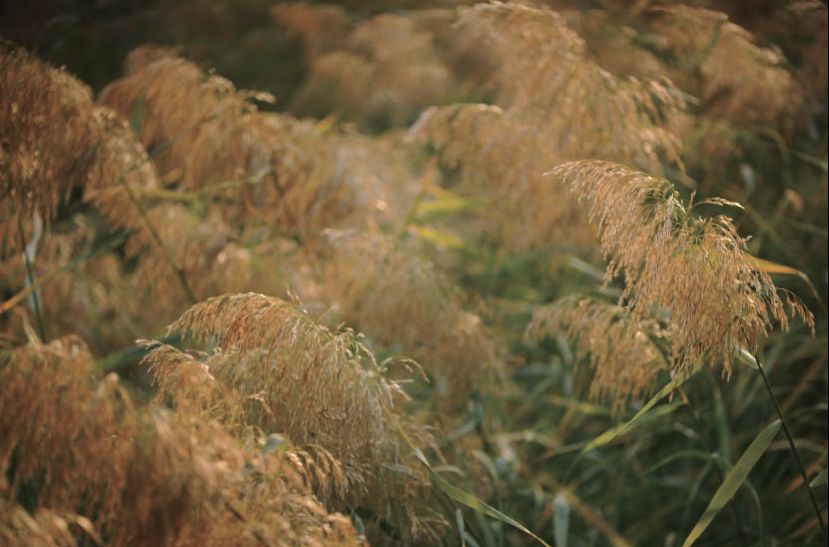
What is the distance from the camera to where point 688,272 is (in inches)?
61.1

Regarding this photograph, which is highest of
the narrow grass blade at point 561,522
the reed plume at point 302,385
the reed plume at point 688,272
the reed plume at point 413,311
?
the reed plume at point 688,272

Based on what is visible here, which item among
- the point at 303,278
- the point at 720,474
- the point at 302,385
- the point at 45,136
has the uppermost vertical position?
the point at 45,136

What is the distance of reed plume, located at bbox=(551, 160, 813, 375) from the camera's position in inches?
61.0

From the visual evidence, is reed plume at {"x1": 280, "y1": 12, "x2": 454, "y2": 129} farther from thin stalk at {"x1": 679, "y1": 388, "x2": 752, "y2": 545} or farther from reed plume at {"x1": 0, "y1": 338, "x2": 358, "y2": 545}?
reed plume at {"x1": 0, "y1": 338, "x2": 358, "y2": 545}

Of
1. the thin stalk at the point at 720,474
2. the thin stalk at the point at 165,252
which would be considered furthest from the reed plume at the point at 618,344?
the thin stalk at the point at 165,252

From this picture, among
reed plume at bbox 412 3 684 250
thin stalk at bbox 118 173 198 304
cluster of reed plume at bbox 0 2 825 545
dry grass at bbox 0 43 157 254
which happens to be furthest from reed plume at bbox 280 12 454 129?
dry grass at bbox 0 43 157 254

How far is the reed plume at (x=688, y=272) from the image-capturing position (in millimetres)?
1549

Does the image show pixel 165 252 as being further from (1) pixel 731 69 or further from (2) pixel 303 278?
(1) pixel 731 69

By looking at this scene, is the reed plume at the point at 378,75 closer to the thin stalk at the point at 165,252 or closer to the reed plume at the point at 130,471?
the thin stalk at the point at 165,252

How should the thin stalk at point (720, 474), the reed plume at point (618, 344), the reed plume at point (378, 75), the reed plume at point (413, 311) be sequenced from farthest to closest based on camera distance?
the reed plume at point (378, 75) < the reed plume at point (413, 311) < the thin stalk at point (720, 474) < the reed plume at point (618, 344)

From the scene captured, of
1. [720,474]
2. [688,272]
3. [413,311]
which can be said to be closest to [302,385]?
[413,311]

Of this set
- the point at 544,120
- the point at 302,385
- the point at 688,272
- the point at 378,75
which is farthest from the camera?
the point at 378,75

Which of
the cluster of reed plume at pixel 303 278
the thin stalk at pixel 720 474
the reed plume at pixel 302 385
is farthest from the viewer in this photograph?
the thin stalk at pixel 720 474

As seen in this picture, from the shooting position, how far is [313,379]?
1.67 m
